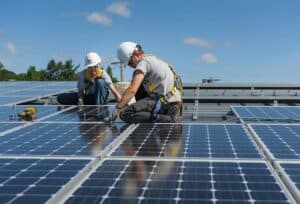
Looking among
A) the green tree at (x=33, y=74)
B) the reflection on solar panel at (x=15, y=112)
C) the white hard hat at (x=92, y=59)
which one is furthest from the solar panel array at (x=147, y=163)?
the green tree at (x=33, y=74)

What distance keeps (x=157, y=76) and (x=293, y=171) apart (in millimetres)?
4016

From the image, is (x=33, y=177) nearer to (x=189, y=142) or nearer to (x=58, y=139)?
(x=58, y=139)

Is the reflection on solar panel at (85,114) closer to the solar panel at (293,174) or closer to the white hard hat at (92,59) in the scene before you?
the white hard hat at (92,59)

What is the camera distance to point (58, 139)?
712cm

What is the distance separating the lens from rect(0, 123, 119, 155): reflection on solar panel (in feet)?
20.8

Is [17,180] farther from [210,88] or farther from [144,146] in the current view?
[210,88]

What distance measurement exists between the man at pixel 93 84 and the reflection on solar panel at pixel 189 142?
358 centimetres

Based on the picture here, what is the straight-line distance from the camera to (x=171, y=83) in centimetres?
900

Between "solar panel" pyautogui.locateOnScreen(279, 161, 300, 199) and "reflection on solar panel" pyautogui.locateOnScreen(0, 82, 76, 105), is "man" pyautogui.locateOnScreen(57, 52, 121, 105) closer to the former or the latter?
"reflection on solar panel" pyautogui.locateOnScreen(0, 82, 76, 105)

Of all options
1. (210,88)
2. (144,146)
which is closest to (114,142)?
(144,146)

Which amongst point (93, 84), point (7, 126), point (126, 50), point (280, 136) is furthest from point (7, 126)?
→ point (280, 136)

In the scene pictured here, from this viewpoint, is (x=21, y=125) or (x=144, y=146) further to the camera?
(x=21, y=125)

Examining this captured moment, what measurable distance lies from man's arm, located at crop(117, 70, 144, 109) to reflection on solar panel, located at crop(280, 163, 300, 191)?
3.54 metres

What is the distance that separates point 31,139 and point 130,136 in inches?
54.3
